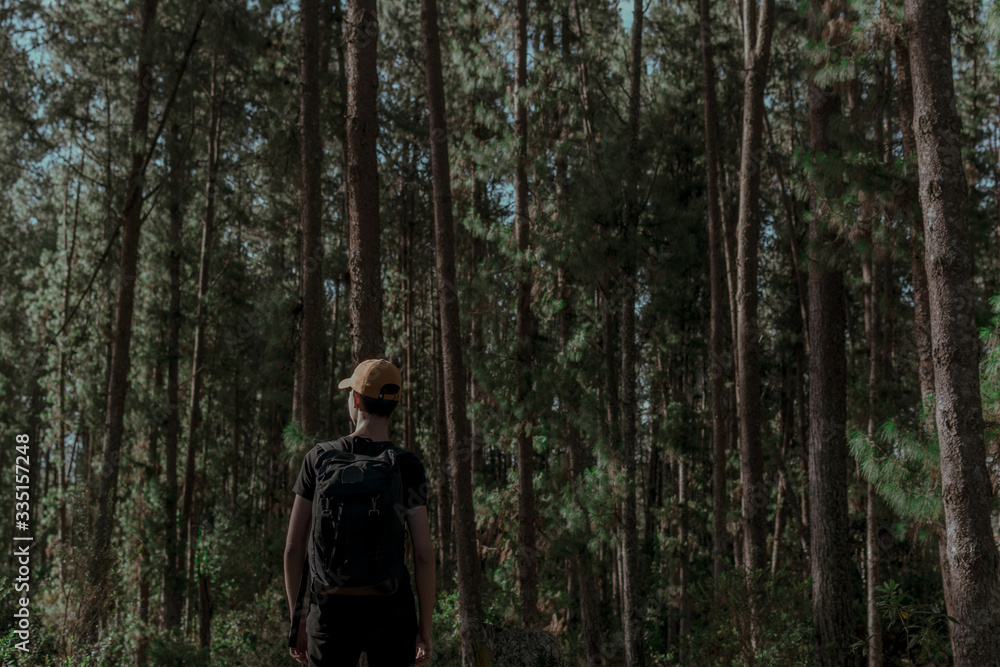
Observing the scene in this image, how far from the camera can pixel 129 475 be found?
18.6 meters

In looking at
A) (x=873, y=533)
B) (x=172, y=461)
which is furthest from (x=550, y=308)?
(x=172, y=461)

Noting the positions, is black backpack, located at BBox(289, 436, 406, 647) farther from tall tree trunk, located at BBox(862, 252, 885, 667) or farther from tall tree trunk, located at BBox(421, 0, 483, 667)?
tall tree trunk, located at BBox(862, 252, 885, 667)

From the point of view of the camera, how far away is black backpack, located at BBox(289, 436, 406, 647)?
2.75m

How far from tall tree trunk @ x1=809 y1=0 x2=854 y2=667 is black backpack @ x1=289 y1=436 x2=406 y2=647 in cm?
672

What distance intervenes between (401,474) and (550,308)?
8586mm

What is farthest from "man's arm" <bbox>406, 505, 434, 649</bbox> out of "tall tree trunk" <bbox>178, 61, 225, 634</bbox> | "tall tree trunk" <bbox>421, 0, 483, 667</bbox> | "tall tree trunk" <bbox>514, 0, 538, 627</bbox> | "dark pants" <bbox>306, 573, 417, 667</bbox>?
"tall tree trunk" <bbox>178, 61, 225, 634</bbox>

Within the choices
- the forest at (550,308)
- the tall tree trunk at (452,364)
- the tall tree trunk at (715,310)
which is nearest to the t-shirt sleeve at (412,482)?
the forest at (550,308)

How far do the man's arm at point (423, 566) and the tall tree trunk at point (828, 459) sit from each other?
643 centimetres

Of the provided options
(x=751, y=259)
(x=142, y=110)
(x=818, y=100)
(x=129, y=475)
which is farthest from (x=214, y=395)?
(x=818, y=100)

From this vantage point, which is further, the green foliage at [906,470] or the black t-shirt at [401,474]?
the green foliage at [906,470]

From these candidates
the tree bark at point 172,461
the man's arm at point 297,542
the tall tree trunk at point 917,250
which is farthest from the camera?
the tree bark at point 172,461

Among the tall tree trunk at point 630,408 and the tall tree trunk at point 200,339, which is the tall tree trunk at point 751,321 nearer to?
the tall tree trunk at point 630,408

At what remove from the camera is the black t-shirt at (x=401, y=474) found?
2.96 metres

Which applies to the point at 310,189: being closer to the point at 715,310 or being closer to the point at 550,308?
the point at 550,308
